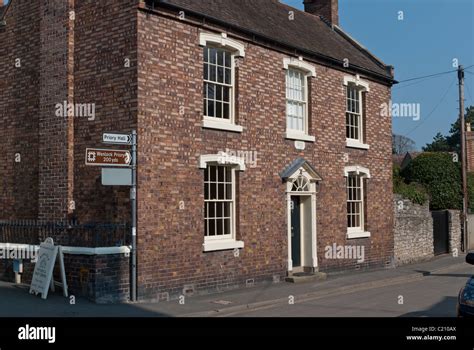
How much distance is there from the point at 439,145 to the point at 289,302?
262 ft

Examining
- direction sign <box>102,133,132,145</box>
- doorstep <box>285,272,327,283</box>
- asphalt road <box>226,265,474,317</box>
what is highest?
direction sign <box>102,133,132,145</box>

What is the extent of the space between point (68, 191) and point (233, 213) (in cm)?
405

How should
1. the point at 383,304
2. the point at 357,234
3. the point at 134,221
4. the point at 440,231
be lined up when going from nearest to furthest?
the point at 134,221
the point at 383,304
the point at 357,234
the point at 440,231

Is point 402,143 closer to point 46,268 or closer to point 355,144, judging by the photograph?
point 355,144

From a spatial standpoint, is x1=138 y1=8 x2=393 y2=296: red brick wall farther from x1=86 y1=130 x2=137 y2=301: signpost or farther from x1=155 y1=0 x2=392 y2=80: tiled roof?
x1=155 y1=0 x2=392 y2=80: tiled roof

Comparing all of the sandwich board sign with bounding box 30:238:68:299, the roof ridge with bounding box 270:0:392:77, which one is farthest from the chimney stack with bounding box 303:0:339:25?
the sandwich board sign with bounding box 30:238:68:299

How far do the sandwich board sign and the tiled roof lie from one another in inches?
229

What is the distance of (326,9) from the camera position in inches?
915

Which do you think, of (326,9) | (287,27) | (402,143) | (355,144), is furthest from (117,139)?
(402,143)

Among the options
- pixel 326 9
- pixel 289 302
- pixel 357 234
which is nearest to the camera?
pixel 289 302

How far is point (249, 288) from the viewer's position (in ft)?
48.3

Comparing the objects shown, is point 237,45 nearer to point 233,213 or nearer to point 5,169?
point 233,213

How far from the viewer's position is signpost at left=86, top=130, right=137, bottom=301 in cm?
1156

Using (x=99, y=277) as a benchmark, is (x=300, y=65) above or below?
above
